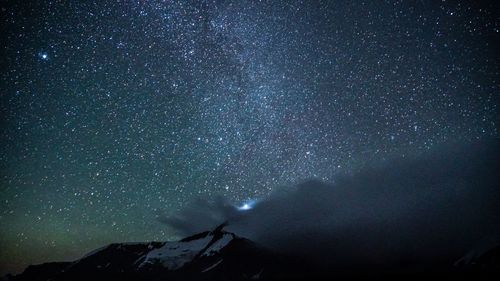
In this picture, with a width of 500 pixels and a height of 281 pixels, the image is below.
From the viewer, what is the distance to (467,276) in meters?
18.7

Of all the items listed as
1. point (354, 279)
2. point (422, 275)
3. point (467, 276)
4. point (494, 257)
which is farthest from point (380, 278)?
point (494, 257)

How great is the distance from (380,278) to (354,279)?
169cm

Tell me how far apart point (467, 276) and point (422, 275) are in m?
2.51

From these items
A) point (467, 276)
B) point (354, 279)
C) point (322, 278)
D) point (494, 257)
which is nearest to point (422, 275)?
point (467, 276)

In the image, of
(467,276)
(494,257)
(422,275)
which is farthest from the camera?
(494,257)

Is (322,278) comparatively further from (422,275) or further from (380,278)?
(422,275)

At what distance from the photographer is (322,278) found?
2066 cm

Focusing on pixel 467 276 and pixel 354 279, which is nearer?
pixel 467 276

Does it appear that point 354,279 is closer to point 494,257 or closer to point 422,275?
point 422,275

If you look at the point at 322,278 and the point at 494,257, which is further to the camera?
the point at 494,257

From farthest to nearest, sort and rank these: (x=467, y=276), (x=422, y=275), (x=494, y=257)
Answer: (x=494, y=257) < (x=422, y=275) < (x=467, y=276)

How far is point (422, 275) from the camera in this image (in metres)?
20.0

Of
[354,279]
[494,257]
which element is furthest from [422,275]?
[494,257]

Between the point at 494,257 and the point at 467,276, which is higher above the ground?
the point at 467,276
